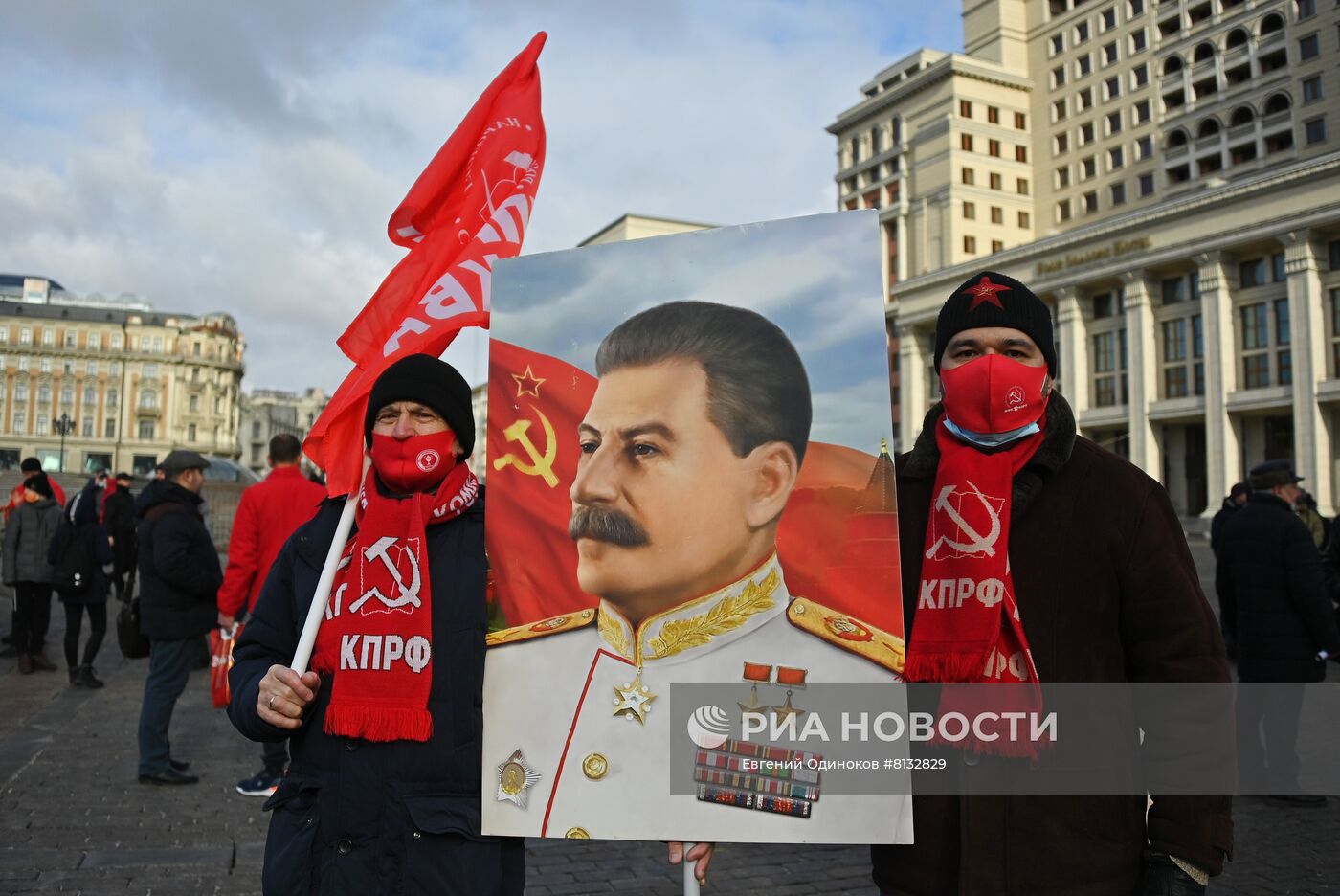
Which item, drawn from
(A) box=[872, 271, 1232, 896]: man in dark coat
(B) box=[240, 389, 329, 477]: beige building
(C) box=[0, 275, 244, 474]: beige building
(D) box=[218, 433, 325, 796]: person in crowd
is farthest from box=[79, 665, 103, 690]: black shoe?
(B) box=[240, 389, 329, 477]: beige building

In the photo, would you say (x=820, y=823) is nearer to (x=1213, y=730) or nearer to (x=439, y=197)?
(x=1213, y=730)

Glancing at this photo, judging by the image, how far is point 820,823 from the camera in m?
2.18

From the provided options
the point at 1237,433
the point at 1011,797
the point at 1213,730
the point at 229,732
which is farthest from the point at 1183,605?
the point at 1237,433

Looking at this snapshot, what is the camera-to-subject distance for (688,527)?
7.83ft

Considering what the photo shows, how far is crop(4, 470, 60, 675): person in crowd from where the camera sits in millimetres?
10953

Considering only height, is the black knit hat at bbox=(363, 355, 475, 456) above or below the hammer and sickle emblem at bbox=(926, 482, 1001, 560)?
above

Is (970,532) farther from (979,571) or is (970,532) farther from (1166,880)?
(1166,880)

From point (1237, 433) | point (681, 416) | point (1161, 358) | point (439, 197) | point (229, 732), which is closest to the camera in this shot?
point (681, 416)

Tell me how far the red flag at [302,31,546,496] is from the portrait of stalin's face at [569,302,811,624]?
48.5 inches

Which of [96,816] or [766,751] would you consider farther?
[96,816]

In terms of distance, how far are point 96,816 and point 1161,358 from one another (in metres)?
59.7

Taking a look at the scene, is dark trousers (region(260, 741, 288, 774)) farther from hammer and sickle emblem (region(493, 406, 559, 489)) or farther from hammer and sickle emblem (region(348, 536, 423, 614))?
hammer and sickle emblem (region(493, 406, 559, 489))

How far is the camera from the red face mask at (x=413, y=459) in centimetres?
271

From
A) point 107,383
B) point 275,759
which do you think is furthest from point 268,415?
point 275,759
